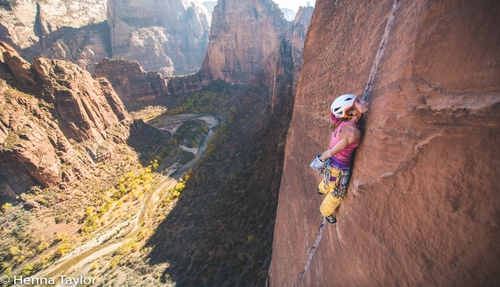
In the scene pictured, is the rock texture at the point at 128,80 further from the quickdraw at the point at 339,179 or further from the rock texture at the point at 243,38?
the quickdraw at the point at 339,179

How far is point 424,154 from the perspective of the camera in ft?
7.67

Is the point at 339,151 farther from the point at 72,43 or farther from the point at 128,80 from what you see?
the point at 72,43

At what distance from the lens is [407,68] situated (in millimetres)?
2631

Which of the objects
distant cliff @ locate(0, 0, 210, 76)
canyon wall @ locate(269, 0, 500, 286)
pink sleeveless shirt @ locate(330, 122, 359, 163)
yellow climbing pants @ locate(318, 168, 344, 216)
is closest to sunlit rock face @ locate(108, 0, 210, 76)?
distant cliff @ locate(0, 0, 210, 76)

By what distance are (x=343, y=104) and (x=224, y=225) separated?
2308cm

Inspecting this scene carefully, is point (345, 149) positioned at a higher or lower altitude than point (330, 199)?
higher

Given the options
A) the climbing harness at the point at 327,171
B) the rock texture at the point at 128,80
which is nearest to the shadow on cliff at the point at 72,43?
the rock texture at the point at 128,80

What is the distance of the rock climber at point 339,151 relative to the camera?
10.7ft

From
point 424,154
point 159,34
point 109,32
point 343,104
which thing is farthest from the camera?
point 159,34

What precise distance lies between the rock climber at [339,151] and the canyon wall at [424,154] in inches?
6.4

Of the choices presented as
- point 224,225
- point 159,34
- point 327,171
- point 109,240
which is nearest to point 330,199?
point 327,171

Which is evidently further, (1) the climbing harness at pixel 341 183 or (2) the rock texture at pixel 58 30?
(2) the rock texture at pixel 58 30

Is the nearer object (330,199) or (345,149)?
(345,149)

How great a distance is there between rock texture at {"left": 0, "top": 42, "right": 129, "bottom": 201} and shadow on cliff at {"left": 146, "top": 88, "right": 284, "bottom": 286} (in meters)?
19.4
